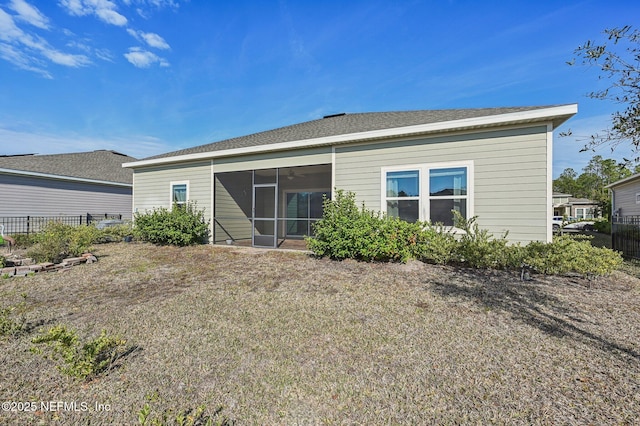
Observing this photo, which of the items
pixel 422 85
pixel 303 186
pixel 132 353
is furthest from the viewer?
pixel 303 186

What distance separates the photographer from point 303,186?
12.9 metres

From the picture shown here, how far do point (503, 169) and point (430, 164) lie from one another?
4.92ft

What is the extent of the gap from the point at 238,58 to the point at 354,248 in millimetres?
9460

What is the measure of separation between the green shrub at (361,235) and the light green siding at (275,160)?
1.68 meters

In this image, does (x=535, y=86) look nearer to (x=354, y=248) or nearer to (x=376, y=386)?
(x=354, y=248)

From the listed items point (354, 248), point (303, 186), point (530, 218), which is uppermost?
point (303, 186)

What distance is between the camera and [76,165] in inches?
659

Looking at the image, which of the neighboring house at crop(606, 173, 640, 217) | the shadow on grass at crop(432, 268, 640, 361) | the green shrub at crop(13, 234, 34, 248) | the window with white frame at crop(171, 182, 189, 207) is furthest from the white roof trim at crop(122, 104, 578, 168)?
the neighboring house at crop(606, 173, 640, 217)

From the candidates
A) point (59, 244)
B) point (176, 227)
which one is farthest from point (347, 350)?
point (176, 227)

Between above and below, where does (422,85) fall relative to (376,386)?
above

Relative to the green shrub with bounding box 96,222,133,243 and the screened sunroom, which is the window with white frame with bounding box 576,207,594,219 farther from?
the green shrub with bounding box 96,222,133,243

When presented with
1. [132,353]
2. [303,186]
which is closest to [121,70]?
[303,186]

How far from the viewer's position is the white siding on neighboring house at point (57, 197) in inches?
510

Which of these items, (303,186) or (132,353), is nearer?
(132,353)
